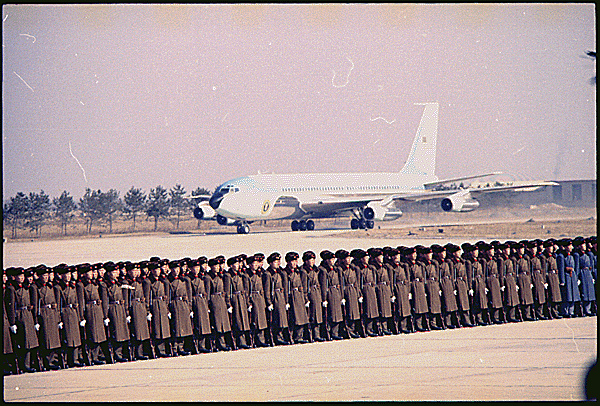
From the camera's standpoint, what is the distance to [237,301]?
32.4ft

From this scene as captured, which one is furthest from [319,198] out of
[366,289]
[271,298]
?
[271,298]

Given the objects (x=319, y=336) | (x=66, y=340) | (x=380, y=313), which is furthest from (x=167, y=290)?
(x=380, y=313)

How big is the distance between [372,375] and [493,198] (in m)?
31.8

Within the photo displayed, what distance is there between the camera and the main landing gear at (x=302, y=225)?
34.9 m

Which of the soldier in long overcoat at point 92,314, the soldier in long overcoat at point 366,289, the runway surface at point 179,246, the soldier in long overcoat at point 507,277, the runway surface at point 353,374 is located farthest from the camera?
the runway surface at point 179,246

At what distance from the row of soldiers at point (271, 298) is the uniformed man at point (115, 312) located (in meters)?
0.01

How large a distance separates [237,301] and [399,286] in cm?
243

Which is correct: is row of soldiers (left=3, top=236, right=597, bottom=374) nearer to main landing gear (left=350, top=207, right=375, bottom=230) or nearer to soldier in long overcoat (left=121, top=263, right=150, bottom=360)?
soldier in long overcoat (left=121, top=263, right=150, bottom=360)

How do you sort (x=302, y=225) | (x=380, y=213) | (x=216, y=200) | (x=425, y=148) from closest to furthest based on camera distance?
(x=216, y=200), (x=380, y=213), (x=302, y=225), (x=425, y=148)

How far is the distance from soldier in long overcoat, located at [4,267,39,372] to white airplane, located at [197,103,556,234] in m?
21.5

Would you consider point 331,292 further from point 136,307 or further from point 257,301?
point 136,307

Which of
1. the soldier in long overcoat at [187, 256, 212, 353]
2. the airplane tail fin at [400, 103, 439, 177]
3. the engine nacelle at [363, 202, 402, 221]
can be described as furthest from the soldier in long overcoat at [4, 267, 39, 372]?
the airplane tail fin at [400, 103, 439, 177]

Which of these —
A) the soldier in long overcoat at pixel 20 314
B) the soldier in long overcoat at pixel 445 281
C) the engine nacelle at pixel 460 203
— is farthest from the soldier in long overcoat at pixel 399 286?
the engine nacelle at pixel 460 203

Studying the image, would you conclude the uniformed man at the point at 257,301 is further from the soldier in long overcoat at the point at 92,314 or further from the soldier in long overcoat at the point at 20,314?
the soldier in long overcoat at the point at 20,314
